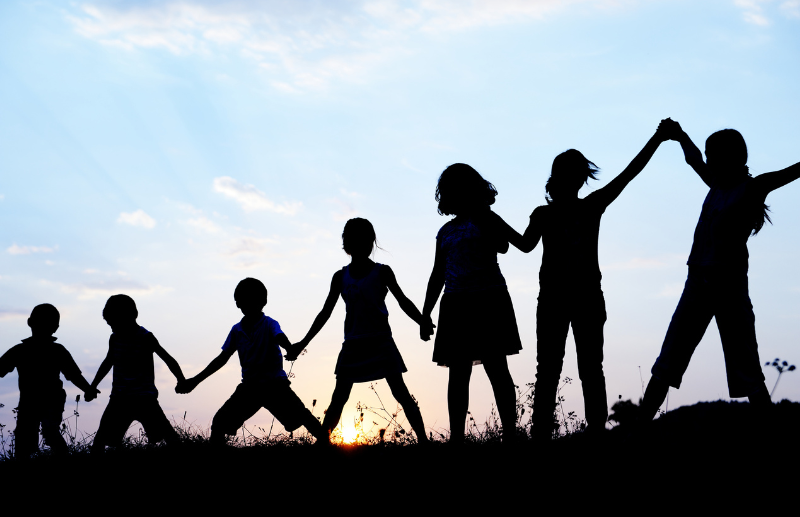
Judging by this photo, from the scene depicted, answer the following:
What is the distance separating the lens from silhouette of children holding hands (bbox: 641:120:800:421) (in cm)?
522

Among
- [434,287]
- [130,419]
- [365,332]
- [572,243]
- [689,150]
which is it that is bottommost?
[130,419]

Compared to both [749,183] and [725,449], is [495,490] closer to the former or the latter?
[725,449]

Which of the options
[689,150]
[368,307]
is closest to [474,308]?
[368,307]

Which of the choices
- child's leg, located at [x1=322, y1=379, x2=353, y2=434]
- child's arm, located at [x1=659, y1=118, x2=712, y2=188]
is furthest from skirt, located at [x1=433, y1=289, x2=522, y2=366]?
child's arm, located at [x1=659, y1=118, x2=712, y2=188]

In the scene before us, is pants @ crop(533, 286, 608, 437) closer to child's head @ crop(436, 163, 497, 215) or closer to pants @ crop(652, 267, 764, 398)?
pants @ crop(652, 267, 764, 398)

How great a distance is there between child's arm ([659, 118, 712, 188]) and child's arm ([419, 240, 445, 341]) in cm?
226

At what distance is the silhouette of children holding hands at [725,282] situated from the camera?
5.22m

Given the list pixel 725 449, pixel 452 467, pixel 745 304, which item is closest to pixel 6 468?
pixel 452 467

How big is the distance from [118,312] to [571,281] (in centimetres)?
519

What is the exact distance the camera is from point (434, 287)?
612cm

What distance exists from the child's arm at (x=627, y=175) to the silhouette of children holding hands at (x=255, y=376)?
11.3ft

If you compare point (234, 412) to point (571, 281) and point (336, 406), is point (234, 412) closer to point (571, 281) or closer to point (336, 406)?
point (336, 406)

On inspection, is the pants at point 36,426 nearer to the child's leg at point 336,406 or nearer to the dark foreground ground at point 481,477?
the dark foreground ground at point 481,477

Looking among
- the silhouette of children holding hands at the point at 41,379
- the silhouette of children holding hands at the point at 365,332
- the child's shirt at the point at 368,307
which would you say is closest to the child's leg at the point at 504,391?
the silhouette of children holding hands at the point at 365,332
